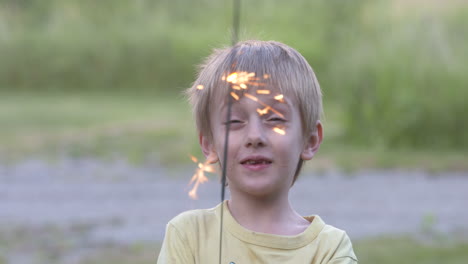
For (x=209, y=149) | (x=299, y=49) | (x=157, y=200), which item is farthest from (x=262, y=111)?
(x=299, y=49)

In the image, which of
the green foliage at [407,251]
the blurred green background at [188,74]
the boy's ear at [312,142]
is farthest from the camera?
the blurred green background at [188,74]

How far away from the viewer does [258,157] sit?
1.87 meters

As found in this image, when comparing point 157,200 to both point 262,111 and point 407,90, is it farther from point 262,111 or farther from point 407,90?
point 262,111

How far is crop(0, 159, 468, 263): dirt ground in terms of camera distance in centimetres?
582

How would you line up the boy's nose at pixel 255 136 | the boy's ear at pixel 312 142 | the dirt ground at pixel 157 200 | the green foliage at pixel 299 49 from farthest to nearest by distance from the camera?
the green foliage at pixel 299 49 < the dirt ground at pixel 157 200 < the boy's ear at pixel 312 142 < the boy's nose at pixel 255 136

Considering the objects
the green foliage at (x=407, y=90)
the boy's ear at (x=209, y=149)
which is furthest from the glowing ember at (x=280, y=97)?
the green foliage at (x=407, y=90)

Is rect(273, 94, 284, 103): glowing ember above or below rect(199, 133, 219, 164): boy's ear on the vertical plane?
above

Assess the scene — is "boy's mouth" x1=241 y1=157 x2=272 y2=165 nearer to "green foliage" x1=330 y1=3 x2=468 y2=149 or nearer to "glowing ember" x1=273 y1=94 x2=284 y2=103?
"glowing ember" x1=273 y1=94 x2=284 y2=103

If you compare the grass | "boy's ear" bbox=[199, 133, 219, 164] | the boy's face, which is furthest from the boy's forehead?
the grass

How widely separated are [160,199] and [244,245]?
4674 mm

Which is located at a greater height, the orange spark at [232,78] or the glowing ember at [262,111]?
the orange spark at [232,78]

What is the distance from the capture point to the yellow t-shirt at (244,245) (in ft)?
6.22

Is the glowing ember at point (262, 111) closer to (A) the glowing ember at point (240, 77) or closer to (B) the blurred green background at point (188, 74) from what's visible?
(A) the glowing ember at point (240, 77)

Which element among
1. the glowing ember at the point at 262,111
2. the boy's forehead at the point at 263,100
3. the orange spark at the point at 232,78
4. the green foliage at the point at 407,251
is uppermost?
the orange spark at the point at 232,78
